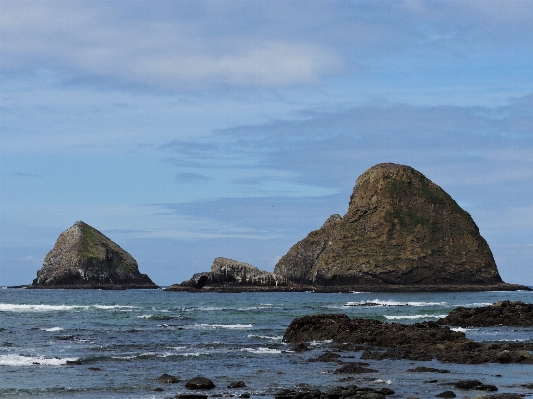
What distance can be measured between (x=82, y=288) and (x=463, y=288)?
8070 cm

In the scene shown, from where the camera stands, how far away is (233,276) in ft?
449

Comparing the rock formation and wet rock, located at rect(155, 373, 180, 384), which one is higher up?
the rock formation

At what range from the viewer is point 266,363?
30469 mm

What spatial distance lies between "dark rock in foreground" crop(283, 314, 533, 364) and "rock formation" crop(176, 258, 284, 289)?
9537 cm

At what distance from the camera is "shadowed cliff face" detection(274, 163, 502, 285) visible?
137 metres

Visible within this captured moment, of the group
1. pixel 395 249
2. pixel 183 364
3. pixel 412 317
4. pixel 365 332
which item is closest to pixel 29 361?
pixel 183 364

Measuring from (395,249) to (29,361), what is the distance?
114 meters

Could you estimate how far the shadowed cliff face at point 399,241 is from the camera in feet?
449

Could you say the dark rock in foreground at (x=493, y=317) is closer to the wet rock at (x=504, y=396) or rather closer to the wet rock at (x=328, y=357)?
the wet rock at (x=328, y=357)

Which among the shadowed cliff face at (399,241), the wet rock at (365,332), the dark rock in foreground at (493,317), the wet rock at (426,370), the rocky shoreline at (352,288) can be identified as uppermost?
the shadowed cliff face at (399,241)

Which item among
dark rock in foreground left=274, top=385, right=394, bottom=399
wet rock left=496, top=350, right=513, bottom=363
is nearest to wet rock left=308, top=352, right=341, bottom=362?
wet rock left=496, top=350, right=513, bottom=363

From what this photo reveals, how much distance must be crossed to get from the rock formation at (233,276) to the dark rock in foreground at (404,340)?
95.4 metres

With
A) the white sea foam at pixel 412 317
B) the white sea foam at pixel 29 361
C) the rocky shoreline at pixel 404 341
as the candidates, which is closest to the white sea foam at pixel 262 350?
the rocky shoreline at pixel 404 341

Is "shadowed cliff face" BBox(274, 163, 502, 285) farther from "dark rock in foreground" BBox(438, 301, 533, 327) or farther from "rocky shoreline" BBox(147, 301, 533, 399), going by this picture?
"rocky shoreline" BBox(147, 301, 533, 399)
